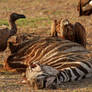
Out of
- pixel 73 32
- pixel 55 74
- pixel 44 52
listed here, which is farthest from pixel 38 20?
pixel 55 74

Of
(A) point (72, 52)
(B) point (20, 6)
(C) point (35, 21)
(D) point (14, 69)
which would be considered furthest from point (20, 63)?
(B) point (20, 6)

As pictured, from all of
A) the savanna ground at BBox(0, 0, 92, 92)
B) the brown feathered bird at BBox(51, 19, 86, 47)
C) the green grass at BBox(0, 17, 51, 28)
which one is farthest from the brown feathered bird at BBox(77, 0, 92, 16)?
the green grass at BBox(0, 17, 51, 28)

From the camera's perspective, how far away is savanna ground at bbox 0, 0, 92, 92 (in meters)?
4.37

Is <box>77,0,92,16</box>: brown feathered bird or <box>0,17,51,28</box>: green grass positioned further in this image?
<box>0,17,51,28</box>: green grass

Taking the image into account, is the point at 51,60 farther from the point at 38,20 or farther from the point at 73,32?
the point at 38,20

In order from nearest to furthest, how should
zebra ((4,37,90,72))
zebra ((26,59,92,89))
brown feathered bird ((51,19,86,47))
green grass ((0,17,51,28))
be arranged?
1. zebra ((26,59,92,89))
2. zebra ((4,37,90,72))
3. brown feathered bird ((51,19,86,47))
4. green grass ((0,17,51,28))

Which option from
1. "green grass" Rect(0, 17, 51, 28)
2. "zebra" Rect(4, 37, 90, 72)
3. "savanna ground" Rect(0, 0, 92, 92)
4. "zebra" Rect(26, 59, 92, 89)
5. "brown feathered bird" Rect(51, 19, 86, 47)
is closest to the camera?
"zebra" Rect(26, 59, 92, 89)

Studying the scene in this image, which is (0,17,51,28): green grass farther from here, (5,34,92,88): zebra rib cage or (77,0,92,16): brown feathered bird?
(5,34,92,88): zebra rib cage

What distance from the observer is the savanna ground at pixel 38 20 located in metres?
4.37

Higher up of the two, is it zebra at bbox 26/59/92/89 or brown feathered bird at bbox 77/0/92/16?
brown feathered bird at bbox 77/0/92/16

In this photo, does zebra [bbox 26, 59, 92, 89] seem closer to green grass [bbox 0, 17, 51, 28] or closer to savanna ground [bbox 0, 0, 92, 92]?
savanna ground [bbox 0, 0, 92, 92]

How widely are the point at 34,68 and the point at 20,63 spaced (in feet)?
2.56

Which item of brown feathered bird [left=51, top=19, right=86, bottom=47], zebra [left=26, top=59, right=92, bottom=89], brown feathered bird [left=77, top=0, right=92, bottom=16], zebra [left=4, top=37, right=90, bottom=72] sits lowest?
zebra [left=26, top=59, right=92, bottom=89]

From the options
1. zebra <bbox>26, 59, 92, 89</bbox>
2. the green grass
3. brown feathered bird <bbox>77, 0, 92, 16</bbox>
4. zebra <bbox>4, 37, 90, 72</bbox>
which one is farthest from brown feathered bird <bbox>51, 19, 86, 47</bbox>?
the green grass
